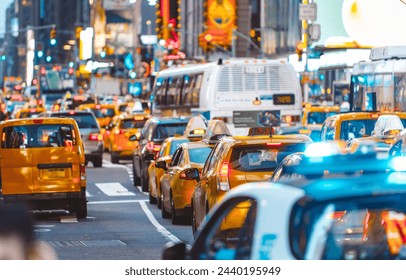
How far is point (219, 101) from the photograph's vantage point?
4475 centimetres

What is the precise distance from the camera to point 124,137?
151ft

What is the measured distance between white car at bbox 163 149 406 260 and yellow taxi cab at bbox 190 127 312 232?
9958mm

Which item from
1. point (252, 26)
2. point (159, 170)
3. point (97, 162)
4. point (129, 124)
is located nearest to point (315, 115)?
point (129, 124)

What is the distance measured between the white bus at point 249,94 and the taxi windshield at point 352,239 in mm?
35948

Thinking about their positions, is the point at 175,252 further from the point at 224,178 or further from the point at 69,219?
the point at 69,219

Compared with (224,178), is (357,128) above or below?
below

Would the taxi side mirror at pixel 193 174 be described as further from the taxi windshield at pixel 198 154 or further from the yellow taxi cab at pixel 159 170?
the yellow taxi cab at pixel 159 170

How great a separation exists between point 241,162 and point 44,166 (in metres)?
6.62

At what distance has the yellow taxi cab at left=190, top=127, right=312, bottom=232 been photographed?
17.8m

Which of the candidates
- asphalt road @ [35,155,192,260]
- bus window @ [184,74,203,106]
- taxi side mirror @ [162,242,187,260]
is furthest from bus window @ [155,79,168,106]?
taxi side mirror @ [162,242,187,260]

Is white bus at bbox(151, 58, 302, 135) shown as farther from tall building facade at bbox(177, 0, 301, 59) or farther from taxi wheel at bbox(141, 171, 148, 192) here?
tall building facade at bbox(177, 0, 301, 59)

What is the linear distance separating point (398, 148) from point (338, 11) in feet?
132

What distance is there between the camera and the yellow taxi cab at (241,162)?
17.8 metres

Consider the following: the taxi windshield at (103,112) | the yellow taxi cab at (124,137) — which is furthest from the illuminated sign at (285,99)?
the taxi windshield at (103,112)
